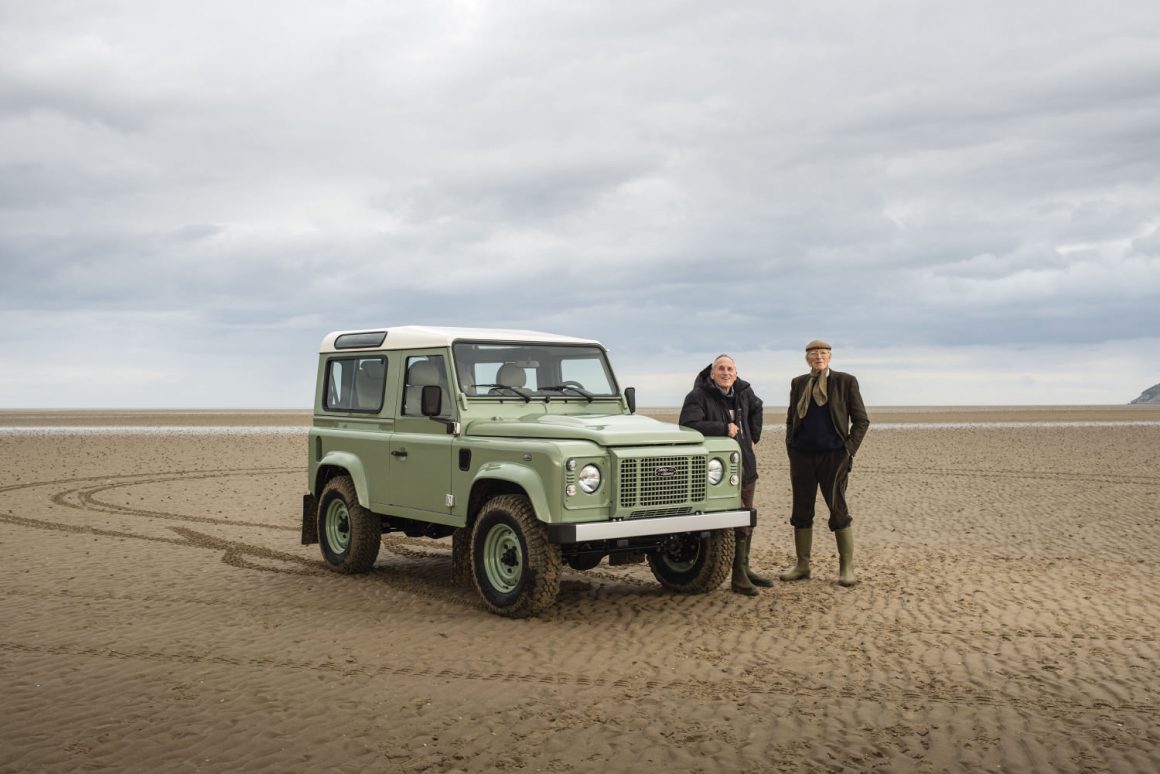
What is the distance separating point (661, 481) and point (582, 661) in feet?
5.52

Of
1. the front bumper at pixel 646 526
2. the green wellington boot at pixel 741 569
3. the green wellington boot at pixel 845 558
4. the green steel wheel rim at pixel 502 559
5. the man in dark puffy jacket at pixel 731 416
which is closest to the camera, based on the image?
the front bumper at pixel 646 526

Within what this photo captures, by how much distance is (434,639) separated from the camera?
24.9ft

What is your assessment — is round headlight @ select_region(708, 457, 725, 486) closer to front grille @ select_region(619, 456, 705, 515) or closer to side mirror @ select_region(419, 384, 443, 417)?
front grille @ select_region(619, 456, 705, 515)

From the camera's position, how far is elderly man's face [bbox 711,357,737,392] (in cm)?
912

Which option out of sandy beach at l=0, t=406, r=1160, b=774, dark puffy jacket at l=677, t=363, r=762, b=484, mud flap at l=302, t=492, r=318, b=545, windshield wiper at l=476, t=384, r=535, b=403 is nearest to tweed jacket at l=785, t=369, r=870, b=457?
dark puffy jacket at l=677, t=363, r=762, b=484

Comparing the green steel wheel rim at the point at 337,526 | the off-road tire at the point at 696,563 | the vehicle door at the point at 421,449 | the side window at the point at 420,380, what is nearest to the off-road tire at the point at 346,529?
the green steel wheel rim at the point at 337,526

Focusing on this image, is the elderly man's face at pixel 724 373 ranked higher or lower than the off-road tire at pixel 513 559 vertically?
higher

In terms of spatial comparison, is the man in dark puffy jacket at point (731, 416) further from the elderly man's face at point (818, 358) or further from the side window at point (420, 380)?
the side window at point (420, 380)

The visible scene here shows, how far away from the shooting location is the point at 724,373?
9.13 metres

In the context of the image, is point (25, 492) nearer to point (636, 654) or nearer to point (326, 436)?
point (326, 436)

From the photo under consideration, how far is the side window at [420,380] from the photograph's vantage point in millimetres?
9062

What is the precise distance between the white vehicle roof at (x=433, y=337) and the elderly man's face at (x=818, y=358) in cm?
200

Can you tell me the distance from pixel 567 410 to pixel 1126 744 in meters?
5.19

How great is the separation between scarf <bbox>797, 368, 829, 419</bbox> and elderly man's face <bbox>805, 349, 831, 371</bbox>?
0.19 ft
